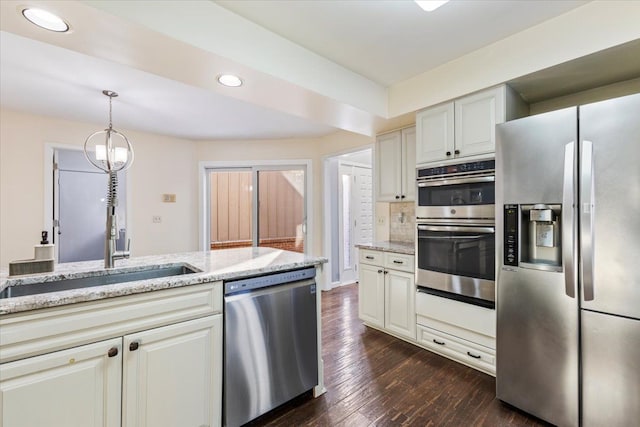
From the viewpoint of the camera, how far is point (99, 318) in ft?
4.00

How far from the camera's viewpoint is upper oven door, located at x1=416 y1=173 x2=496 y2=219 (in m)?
2.05

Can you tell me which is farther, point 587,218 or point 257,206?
point 257,206

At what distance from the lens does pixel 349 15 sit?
177 centimetres

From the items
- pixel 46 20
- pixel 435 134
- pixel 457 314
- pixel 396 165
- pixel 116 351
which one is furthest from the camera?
pixel 396 165

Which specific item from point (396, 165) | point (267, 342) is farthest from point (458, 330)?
point (396, 165)

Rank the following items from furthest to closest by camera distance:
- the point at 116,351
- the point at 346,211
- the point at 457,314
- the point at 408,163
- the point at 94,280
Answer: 1. the point at 346,211
2. the point at 408,163
3. the point at 457,314
4. the point at 94,280
5. the point at 116,351

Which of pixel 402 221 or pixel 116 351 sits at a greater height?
pixel 402 221

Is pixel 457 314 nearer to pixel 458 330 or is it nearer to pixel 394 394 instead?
pixel 458 330

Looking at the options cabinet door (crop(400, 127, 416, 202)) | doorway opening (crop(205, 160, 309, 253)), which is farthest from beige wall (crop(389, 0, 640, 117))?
doorway opening (crop(205, 160, 309, 253))

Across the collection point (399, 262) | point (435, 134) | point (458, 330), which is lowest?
point (458, 330)

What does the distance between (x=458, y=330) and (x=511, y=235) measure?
959mm

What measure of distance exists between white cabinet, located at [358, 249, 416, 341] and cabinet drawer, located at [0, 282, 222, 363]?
5.72 feet

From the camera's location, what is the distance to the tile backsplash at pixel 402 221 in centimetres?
334

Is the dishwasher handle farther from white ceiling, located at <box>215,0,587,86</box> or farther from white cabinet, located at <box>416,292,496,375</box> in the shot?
white ceiling, located at <box>215,0,587,86</box>
